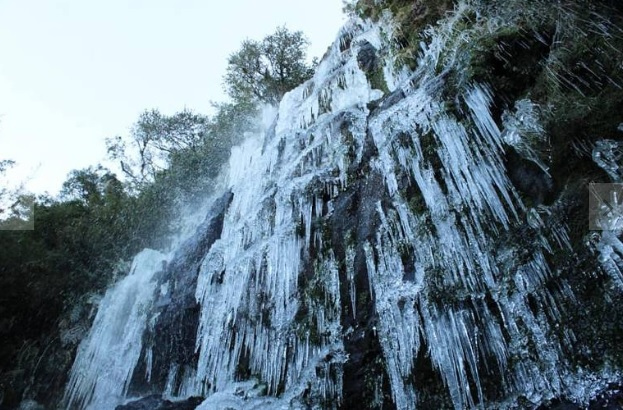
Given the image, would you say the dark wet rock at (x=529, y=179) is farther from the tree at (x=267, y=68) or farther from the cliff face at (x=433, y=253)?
the tree at (x=267, y=68)

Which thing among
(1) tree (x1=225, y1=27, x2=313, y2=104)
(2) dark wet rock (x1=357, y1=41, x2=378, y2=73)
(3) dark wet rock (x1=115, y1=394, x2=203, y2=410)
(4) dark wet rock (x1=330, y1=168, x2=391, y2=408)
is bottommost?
(3) dark wet rock (x1=115, y1=394, x2=203, y2=410)

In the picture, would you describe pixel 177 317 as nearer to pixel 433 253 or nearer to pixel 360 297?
pixel 360 297

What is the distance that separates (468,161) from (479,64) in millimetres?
1453

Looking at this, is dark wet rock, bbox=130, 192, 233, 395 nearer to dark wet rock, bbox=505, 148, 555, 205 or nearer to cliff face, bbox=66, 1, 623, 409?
cliff face, bbox=66, 1, 623, 409

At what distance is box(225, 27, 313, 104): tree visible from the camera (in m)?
15.1

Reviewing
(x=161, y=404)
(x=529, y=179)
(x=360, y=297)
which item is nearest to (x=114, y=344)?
(x=161, y=404)

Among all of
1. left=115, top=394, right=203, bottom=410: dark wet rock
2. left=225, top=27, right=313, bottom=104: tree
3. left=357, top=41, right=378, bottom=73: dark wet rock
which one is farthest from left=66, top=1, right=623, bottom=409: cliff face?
left=225, top=27, right=313, bottom=104: tree

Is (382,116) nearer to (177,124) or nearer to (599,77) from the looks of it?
(599,77)

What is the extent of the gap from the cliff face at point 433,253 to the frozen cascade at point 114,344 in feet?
0.26

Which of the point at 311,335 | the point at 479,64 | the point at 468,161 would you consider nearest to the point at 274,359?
the point at 311,335

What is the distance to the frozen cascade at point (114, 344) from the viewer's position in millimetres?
8172

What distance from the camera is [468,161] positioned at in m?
5.09

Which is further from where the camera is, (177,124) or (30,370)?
(177,124)

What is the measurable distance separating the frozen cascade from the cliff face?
0.26 ft
